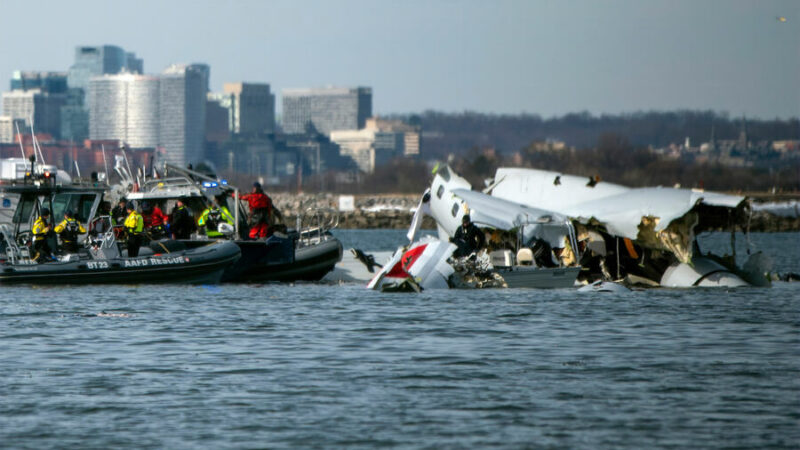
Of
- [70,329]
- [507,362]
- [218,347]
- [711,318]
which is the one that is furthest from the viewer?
[711,318]

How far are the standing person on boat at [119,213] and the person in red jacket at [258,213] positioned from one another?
2.97 meters

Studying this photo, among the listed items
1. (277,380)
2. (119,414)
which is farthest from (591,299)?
(119,414)

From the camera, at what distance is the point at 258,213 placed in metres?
32.4

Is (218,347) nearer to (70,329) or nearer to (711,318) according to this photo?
(70,329)

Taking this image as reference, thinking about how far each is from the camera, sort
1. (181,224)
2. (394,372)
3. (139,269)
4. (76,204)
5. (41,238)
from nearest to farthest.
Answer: (394,372), (41,238), (139,269), (76,204), (181,224)

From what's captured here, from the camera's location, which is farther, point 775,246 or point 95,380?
point 775,246

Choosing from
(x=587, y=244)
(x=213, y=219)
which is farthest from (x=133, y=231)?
(x=587, y=244)

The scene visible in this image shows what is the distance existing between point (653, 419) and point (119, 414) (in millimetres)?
5837

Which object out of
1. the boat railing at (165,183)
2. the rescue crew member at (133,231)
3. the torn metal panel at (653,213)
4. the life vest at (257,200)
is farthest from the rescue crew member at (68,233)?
the torn metal panel at (653,213)

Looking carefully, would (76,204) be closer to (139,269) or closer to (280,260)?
(139,269)

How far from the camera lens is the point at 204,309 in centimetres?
2597

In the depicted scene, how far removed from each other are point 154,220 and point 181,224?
1.16m

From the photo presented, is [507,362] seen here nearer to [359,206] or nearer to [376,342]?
[376,342]

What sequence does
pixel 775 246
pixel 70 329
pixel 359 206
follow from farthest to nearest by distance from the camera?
pixel 359 206 → pixel 775 246 → pixel 70 329
